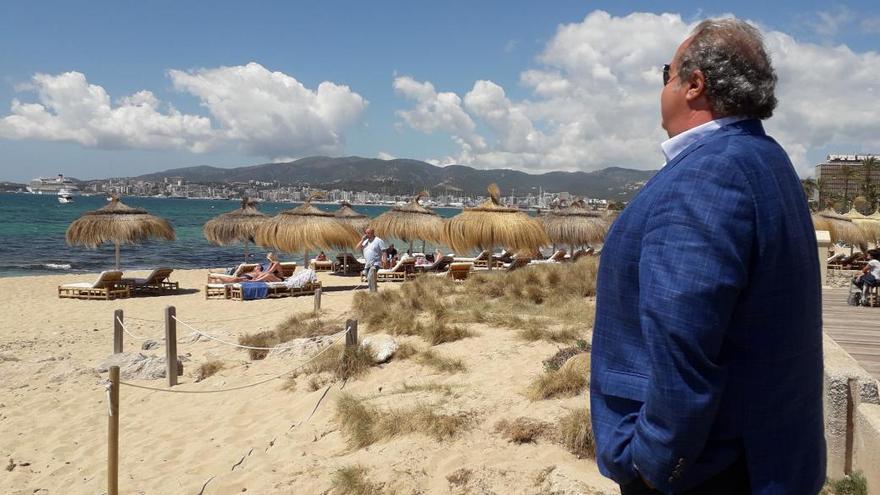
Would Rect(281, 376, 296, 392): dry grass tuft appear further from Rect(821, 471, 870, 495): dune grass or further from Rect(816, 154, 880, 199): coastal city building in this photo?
Rect(816, 154, 880, 199): coastal city building

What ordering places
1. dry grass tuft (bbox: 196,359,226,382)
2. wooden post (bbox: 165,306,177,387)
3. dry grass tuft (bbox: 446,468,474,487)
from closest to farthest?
dry grass tuft (bbox: 446,468,474,487) < wooden post (bbox: 165,306,177,387) < dry grass tuft (bbox: 196,359,226,382)

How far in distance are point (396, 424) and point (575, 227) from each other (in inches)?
645

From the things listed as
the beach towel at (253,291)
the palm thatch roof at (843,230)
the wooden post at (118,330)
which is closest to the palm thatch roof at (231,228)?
the beach towel at (253,291)

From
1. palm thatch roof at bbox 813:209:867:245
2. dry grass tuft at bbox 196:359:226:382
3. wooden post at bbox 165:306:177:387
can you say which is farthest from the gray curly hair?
palm thatch roof at bbox 813:209:867:245

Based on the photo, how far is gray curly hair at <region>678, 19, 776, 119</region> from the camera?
129 centimetres

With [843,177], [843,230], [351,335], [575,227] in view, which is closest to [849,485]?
[351,335]

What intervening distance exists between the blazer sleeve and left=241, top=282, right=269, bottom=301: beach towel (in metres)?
14.1

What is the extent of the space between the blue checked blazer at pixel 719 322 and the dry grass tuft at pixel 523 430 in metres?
2.99

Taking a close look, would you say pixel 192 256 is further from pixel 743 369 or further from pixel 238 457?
pixel 743 369

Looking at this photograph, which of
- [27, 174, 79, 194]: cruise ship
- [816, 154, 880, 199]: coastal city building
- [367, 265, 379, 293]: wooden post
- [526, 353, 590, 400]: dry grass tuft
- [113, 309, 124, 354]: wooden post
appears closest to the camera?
[526, 353, 590, 400]: dry grass tuft

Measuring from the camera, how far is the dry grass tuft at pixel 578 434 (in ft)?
12.9

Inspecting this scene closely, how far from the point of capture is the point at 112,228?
16.0m

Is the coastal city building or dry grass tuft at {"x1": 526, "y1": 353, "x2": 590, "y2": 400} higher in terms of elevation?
the coastal city building

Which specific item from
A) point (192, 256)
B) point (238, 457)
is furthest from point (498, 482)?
point (192, 256)
